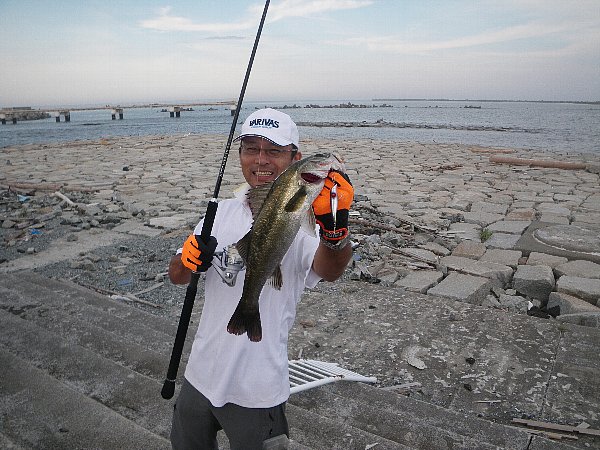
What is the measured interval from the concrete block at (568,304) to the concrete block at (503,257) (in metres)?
1.03

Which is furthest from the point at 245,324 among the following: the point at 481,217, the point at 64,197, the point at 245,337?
the point at 64,197

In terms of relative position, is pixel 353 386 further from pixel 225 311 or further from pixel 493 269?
pixel 493 269

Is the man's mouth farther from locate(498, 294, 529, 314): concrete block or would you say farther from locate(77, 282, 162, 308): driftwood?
locate(498, 294, 529, 314): concrete block

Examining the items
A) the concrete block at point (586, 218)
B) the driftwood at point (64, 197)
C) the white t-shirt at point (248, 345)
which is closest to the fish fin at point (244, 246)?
the white t-shirt at point (248, 345)

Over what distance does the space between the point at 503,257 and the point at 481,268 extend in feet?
2.16

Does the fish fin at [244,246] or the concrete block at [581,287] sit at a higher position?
the fish fin at [244,246]

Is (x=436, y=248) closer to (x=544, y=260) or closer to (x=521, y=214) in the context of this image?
(x=544, y=260)

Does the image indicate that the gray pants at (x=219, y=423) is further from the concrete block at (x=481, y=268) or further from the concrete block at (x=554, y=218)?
the concrete block at (x=554, y=218)

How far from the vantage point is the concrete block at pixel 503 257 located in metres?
6.06

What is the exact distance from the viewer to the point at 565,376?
3.46 m

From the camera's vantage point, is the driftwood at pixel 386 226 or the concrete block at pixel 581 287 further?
the driftwood at pixel 386 226

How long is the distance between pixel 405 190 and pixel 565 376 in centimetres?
776

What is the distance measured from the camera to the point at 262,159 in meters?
2.09

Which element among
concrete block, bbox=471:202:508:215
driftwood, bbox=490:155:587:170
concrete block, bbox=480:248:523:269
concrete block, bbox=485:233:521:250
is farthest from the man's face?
driftwood, bbox=490:155:587:170
